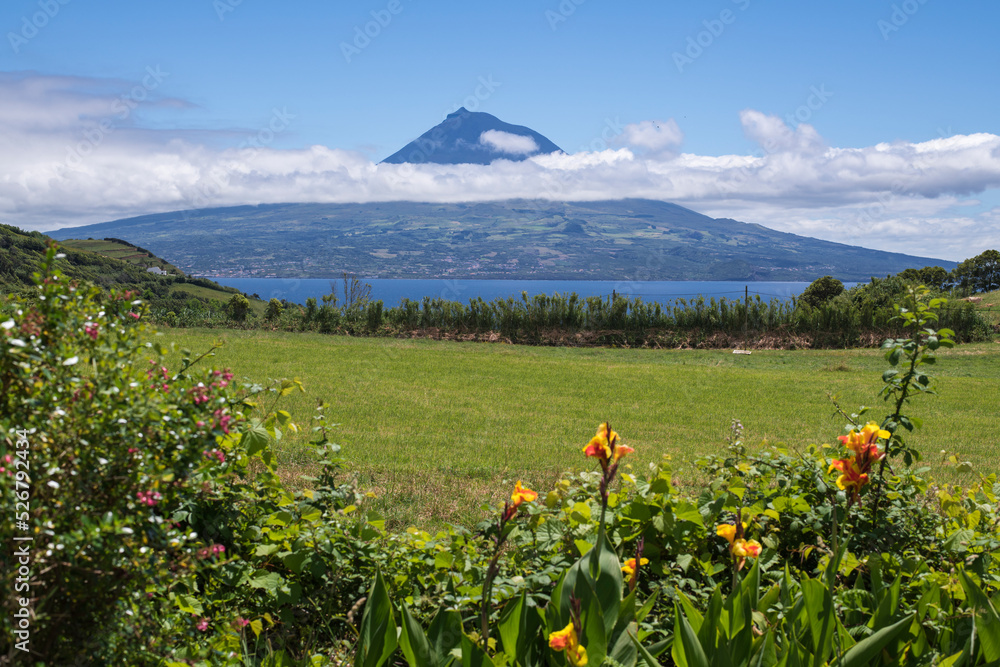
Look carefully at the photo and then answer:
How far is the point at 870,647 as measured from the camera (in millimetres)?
1801

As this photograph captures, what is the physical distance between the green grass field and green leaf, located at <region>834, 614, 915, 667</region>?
147cm

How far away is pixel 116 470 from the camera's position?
134cm

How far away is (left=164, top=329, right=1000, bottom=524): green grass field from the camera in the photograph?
210 inches

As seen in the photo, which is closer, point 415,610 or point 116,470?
point 116,470

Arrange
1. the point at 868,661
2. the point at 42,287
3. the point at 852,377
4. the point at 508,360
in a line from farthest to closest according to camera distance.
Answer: the point at 508,360, the point at 852,377, the point at 868,661, the point at 42,287

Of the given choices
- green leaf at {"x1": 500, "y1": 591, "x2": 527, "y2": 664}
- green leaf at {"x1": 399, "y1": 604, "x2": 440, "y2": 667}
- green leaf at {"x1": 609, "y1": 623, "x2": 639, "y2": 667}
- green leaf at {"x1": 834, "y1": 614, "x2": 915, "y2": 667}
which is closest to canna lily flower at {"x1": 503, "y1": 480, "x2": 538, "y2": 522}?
green leaf at {"x1": 500, "y1": 591, "x2": 527, "y2": 664}

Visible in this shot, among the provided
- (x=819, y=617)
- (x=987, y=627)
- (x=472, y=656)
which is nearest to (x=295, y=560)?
(x=472, y=656)

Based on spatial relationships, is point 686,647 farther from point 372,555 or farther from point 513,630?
point 372,555

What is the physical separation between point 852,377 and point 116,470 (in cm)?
1683

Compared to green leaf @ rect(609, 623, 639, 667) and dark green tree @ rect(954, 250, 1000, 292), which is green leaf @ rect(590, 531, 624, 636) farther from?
dark green tree @ rect(954, 250, 1000, 292)

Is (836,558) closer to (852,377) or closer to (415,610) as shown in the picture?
(415,610)

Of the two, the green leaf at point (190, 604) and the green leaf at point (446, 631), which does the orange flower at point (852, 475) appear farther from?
the green leaf at point (190, 604)

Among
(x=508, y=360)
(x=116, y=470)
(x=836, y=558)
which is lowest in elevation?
(x=508, y=360)

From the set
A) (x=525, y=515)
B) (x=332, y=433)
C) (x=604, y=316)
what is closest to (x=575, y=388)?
(x=332, y=433)
